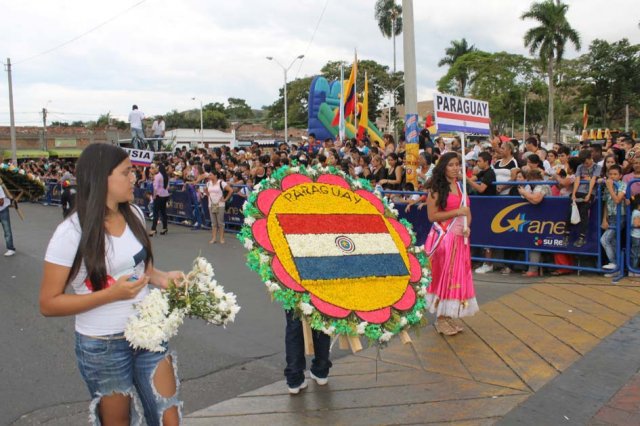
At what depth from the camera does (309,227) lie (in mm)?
4059

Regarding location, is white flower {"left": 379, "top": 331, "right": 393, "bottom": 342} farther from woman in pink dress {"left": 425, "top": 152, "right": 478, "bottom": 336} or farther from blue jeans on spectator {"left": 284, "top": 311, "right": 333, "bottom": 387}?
woman in pink dress {"left": 425, "top": 152, "right": 478, "bottom": 336}

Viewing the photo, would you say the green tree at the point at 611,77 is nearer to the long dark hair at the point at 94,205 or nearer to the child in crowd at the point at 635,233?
the child in crowd at the point at 635,233

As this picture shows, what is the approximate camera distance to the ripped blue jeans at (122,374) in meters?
2.47

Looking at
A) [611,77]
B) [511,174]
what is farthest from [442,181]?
[611,77]

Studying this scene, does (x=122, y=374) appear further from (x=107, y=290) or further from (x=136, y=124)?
(x=136, y=124)

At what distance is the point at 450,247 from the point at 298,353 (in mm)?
2149

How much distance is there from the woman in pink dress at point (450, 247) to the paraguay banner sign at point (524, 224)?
316 cm

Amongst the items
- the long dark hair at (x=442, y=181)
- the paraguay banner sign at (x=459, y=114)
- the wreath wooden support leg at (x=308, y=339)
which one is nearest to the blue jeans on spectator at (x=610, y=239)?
the paraguay banner sign at (x=459, y=114)

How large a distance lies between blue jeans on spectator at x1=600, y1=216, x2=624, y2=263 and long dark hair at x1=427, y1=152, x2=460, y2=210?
11.3ft

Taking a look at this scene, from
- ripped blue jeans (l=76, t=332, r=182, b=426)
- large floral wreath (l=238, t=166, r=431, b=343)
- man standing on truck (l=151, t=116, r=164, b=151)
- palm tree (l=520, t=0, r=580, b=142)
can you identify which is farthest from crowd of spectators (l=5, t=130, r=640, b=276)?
palm tree (l=520, t=0, r=580, b=142)

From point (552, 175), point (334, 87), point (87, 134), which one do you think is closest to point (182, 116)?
point (87, 134)

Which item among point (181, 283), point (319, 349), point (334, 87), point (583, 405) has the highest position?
point (334, 87)

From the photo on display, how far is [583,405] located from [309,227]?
2.36 meters

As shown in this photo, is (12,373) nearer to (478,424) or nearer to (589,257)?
(478,424)
